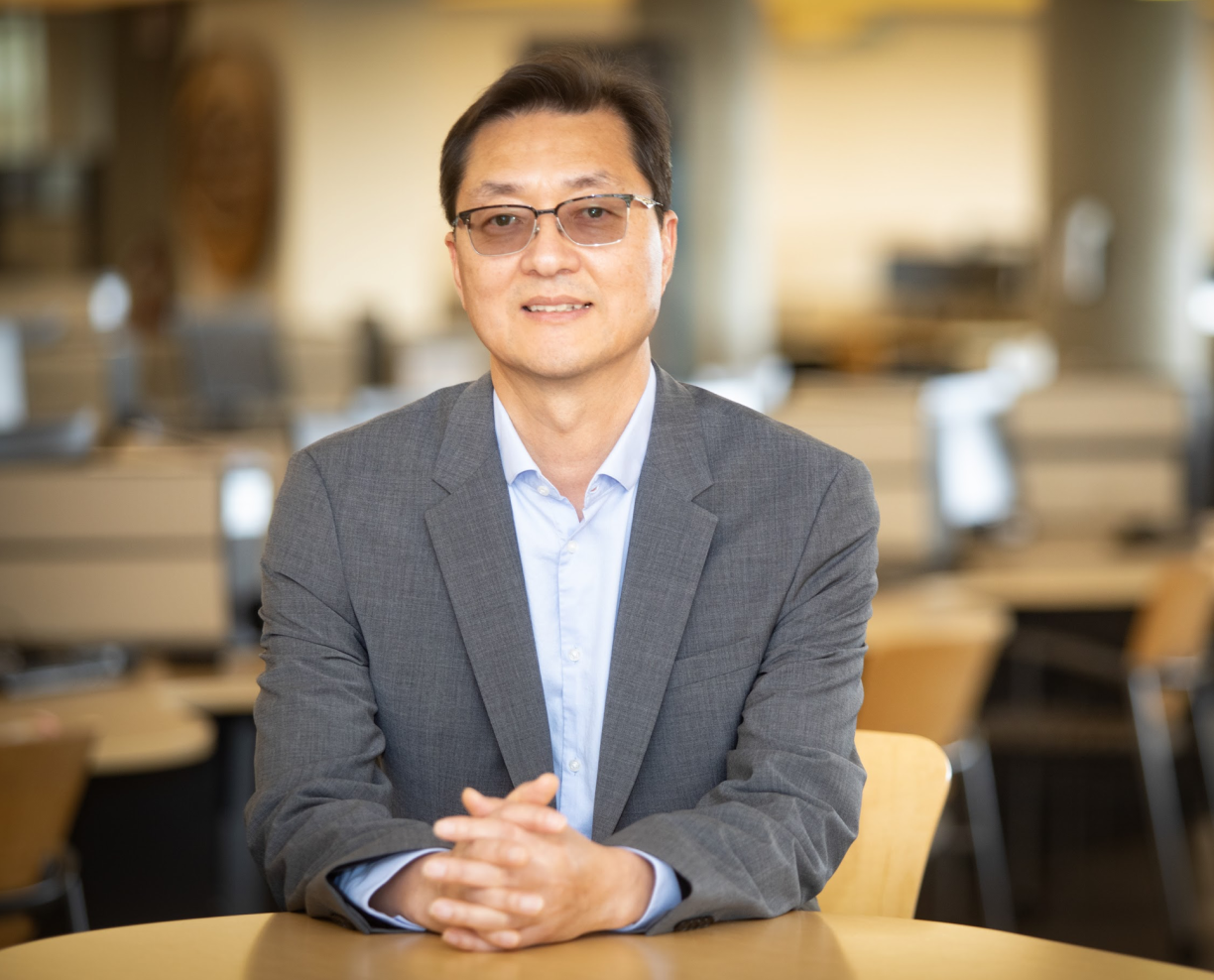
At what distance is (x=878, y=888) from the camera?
1.62m

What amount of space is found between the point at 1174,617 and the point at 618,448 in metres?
2.66

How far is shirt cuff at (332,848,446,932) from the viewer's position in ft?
4.31

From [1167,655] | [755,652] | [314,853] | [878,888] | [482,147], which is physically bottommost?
[1167,655]

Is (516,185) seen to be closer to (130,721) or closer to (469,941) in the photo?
(469,941)

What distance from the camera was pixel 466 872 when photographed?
124 cm

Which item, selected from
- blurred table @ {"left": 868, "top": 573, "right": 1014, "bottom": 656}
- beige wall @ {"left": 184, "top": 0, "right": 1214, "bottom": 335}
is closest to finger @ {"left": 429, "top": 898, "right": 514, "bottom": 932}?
blurred table @ {"left": 868, "top": 573, "right": 1014, "bottom": 656}

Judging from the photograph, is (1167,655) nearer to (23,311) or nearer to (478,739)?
(478,739)

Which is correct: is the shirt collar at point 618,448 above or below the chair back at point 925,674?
above

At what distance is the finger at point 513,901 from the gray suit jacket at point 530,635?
0.25m

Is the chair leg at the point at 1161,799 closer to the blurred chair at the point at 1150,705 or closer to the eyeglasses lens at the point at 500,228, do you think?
the blurred chair at the point at 1150,705

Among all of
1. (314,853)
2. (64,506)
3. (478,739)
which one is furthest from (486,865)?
(64,506)

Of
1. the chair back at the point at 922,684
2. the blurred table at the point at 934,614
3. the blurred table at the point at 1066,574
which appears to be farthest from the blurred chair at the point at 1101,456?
the chair back at the point at 922,684

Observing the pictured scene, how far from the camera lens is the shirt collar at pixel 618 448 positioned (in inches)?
64.2

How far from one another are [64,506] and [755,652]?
2.14 m
